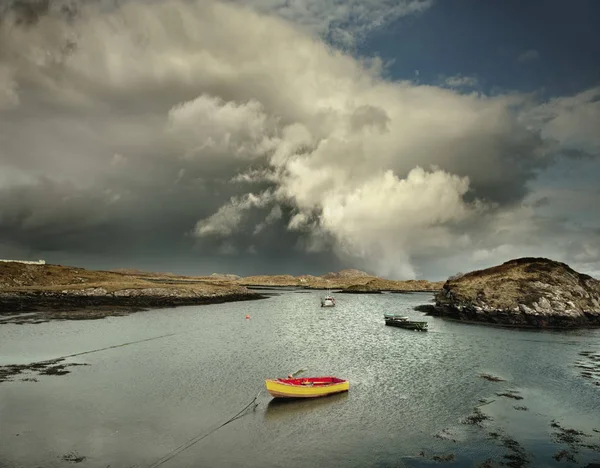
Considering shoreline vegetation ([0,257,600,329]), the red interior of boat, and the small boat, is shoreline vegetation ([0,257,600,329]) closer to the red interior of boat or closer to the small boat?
the small boat

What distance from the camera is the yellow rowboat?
27875mm

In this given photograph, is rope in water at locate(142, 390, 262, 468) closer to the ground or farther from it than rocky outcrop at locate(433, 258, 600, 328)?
closer to the ground

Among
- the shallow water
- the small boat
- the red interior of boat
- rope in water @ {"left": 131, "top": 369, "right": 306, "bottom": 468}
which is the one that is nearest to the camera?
rope in water @ {"left": 131, "top": 369, "right": 306, "bottom": 468}

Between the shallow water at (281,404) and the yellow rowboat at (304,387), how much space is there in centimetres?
65

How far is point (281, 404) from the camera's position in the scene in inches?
1098

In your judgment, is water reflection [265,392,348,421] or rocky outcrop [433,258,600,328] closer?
water reflection [265,392,348,421]

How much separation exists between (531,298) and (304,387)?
66.0 metres

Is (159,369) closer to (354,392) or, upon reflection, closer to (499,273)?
(354,392)

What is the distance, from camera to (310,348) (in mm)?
50312

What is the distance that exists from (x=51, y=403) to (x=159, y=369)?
1182cm

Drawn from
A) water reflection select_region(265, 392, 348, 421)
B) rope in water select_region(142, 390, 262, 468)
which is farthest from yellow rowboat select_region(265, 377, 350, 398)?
rope in water select_region(142, 390, 262, 468)

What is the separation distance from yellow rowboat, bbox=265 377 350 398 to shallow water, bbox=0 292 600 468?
654mm

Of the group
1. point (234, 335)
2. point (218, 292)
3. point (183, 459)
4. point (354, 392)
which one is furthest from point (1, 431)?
point (218, 292)

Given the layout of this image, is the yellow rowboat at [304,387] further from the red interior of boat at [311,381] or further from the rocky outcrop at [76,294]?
the rocky outcrop at [76,294]
